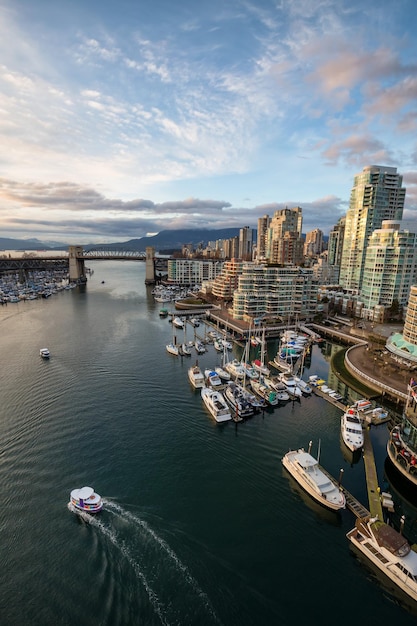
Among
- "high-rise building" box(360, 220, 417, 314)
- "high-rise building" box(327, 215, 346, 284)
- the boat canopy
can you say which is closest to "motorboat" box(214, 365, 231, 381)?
the boat canopy

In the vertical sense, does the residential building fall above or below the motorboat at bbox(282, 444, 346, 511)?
above

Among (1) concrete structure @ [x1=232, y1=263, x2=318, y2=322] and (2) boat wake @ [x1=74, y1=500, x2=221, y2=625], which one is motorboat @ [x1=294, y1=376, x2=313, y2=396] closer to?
(2) boat wake @ [x1=74, y1=500, x2=221, y2=625]

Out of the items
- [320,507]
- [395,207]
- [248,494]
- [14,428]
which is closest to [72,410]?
[14,428]

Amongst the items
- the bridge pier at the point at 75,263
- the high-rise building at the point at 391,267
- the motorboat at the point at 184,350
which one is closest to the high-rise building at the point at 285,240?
the high-rise building at the point at 391,267

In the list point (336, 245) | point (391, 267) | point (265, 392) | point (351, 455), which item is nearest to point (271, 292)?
point (391, 267)

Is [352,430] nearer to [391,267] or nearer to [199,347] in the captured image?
[199,347]

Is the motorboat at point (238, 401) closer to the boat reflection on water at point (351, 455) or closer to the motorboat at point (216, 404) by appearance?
the motorboat at point (216, 404)

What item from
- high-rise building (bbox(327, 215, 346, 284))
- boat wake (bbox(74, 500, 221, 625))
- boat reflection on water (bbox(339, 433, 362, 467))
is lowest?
boat reflection on water (bbox(339, 433, 362, 467))

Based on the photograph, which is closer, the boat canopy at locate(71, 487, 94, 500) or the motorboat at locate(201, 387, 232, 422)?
the boat canopy at locate(71, 487, 94, 500)
